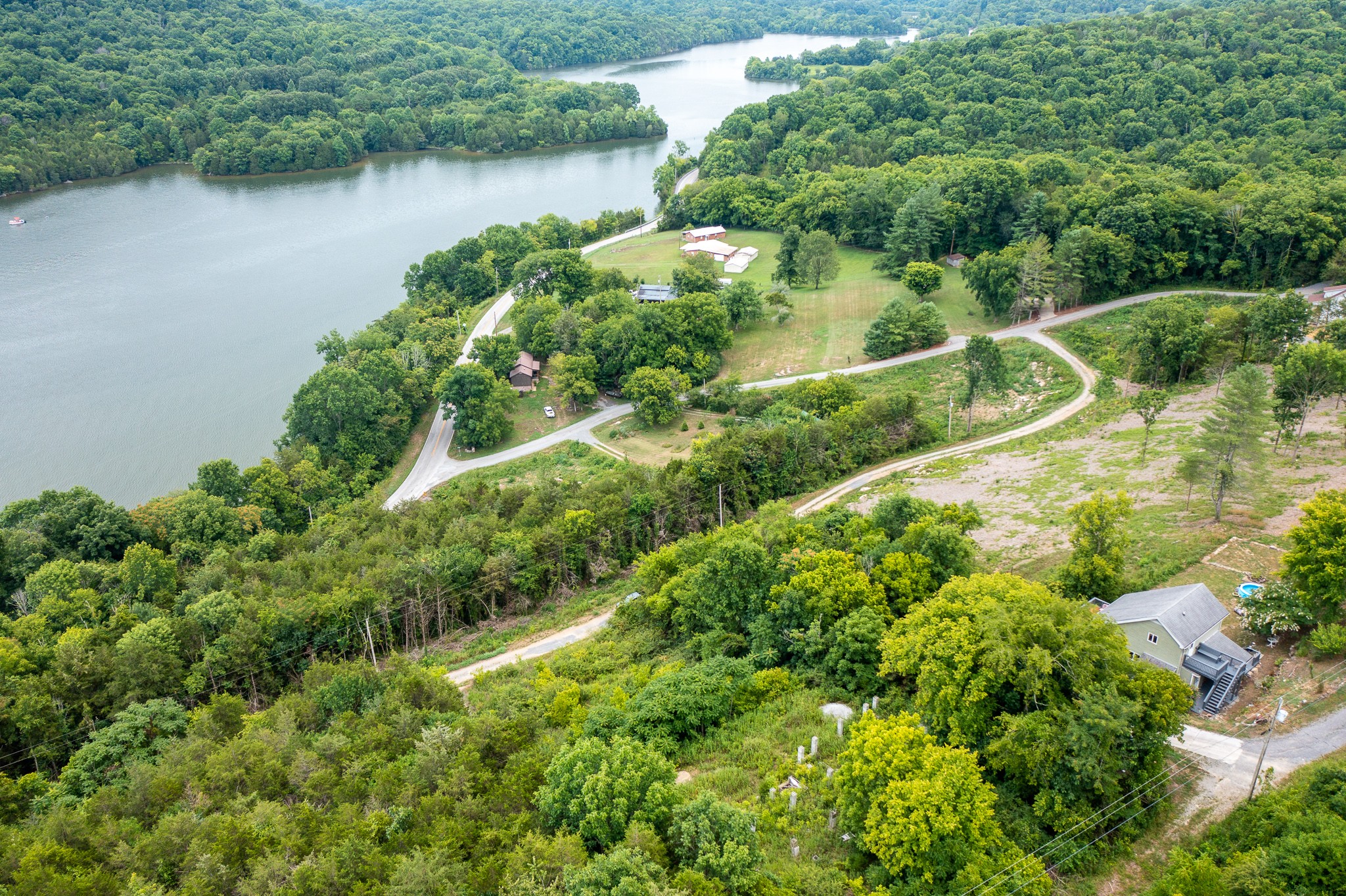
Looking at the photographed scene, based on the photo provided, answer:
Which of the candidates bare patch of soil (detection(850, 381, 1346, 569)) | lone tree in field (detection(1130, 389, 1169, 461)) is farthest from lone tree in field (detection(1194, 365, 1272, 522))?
lone tree in field (detection(1130, 389, 1169, 461))

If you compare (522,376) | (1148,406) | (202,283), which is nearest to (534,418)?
(522,376)

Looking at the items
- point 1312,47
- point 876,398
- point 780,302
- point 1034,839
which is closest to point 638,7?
point 1312,47

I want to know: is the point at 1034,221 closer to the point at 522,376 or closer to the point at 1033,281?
the point at 1033,281

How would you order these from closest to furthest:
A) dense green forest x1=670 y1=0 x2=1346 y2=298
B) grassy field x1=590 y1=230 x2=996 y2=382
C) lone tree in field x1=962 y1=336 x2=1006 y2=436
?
lone tree in field x1=962 y1=336 x2=1006 y2=436 < grassy field x1=590 y1=230 x2=996 y2=382 < dense green forest x1=670 y1=0 x2=1346 y2=298

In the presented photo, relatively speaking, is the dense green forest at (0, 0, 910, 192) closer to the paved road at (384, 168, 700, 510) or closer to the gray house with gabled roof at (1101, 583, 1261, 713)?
the paved road at (384, 168, 700, 510)

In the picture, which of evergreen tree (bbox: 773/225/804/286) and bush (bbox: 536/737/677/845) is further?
evergreen tree (bbox: 773/225/804/286)

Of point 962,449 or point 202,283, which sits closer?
point 962,449

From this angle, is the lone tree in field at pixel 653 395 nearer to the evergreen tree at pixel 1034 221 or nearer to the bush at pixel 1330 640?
the evergreen tree at pixel 1034 221
